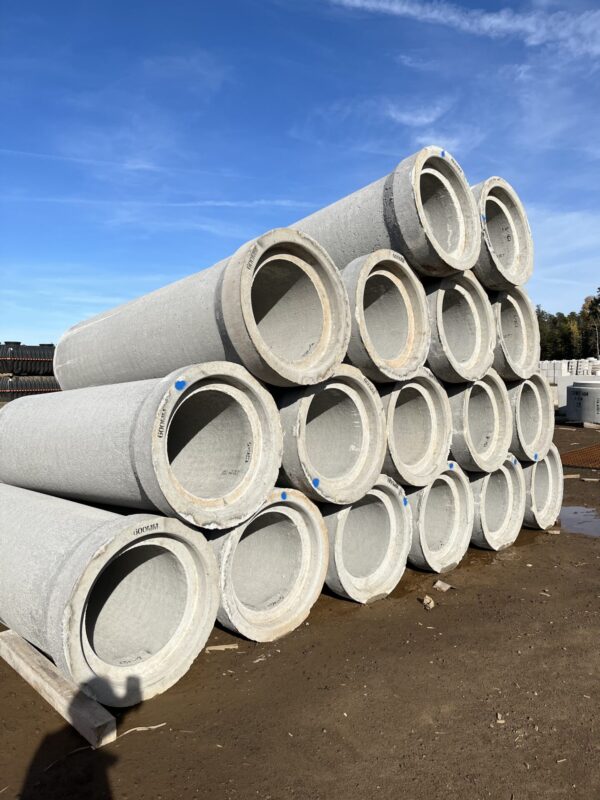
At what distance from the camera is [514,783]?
9.93 ft

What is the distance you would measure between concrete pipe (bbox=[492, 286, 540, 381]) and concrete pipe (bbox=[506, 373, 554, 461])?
0.71 feet

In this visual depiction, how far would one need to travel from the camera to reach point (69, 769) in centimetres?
319

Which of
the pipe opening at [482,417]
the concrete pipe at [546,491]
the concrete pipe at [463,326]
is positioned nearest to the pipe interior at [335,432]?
the concrete pipe at [463,326]


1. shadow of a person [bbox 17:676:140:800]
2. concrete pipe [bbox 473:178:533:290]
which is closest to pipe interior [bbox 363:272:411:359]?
concrete pipe [bbox 473:178:533:290]

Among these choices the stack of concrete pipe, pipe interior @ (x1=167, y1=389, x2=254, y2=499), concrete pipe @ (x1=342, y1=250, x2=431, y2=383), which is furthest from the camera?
concrete pipe @ (x1=342, y1=250, x2=431, y2=383)

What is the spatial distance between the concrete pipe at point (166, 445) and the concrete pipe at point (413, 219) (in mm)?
2286

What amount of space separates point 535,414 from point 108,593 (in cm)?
604

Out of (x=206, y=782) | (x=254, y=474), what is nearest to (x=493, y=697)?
(x=206, y=782)

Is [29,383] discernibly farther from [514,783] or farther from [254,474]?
[514,783]

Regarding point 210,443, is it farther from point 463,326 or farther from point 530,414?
point 530,414

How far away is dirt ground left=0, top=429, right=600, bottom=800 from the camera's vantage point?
305cm

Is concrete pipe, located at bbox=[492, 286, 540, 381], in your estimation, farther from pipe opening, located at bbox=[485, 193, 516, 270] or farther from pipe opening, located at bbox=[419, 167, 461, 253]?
pipe opening, located at bbox=[419, 167, 461, 253]

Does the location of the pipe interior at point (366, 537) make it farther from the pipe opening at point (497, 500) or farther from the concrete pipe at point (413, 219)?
the concrete pipe at point (413, 219)

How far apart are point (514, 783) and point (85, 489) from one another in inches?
141
